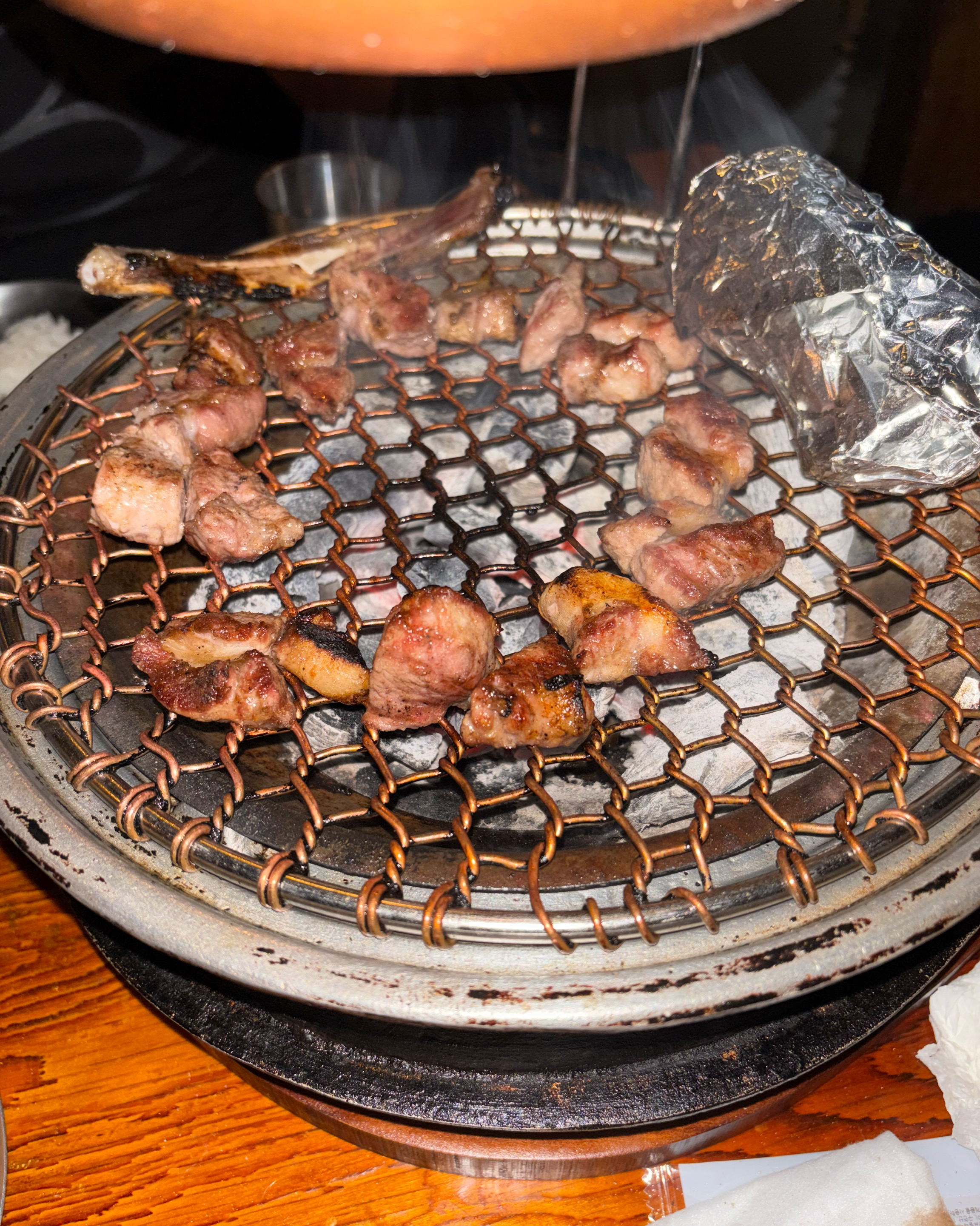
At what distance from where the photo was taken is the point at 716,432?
2152 mm

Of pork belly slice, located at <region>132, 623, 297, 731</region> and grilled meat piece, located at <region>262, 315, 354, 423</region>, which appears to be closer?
pork belly slice, located at <region>132, 623, 297, 731</region>

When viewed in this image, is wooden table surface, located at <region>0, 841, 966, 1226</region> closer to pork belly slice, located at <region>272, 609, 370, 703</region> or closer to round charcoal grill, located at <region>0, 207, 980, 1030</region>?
round charcoal grill, located at <region>0, 207, 980, 1030</region>

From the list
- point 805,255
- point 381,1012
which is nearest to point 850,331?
point 805,255

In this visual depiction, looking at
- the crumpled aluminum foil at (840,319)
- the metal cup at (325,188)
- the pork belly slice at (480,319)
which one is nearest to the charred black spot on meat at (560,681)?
the crumpled aluminum foil at (840,319)

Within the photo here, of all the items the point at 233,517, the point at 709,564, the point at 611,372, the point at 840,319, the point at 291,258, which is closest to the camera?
the point at 709,564

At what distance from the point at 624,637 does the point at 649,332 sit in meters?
1.10

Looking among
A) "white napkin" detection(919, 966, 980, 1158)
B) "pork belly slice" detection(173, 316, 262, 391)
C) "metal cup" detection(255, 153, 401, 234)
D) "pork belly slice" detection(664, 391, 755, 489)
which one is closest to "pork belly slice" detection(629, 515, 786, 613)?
"pork belly slice" detection(664, 391, 755, 489)

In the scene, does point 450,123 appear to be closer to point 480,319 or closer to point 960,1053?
point 480,319

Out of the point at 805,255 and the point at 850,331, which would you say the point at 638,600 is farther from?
the point at 805,255

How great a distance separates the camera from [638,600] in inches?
71.2

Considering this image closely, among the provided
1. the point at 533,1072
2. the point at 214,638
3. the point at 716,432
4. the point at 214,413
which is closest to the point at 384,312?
the point at 214,413

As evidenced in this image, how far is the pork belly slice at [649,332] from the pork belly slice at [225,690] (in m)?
1.36

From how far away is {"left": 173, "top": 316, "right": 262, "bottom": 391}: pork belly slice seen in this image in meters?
2.28

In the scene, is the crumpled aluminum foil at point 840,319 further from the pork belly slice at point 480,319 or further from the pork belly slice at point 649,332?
the pork belly slice at point 480,319
